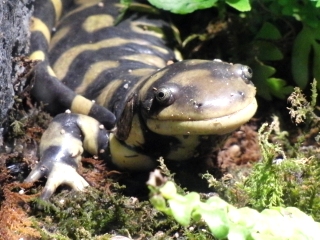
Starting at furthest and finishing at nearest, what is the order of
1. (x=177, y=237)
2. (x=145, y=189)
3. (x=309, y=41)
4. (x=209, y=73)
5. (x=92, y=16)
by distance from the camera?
(x=92, y=16) → (x=309, y=41) → (x=145, y=189) → (x=209, y=73) → (x=177, y=237)

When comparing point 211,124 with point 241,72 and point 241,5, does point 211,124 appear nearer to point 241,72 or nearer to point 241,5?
point 241,72

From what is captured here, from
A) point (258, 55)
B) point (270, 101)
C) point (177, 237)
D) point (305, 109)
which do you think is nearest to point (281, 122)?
point (270, 101)

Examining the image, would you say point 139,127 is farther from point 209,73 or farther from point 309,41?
point 309,41

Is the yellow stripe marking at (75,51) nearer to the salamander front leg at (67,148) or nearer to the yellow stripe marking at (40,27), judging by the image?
the yellow stripe marking at (40,27)

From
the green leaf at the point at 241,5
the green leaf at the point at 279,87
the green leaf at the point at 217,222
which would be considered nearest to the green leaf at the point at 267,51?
the green leaf at the point at 279,87

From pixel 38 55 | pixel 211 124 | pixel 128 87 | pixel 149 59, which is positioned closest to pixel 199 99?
pixel 211 124

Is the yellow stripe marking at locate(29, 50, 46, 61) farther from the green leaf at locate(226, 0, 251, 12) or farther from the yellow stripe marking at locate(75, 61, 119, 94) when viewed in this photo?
the green leaf at locate(226, 0, 251, 12)

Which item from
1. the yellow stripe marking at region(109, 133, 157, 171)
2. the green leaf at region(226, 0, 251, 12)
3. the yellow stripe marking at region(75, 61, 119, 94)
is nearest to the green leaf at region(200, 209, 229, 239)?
the yellow stripe marking at region(109, 133, 157, 171)
